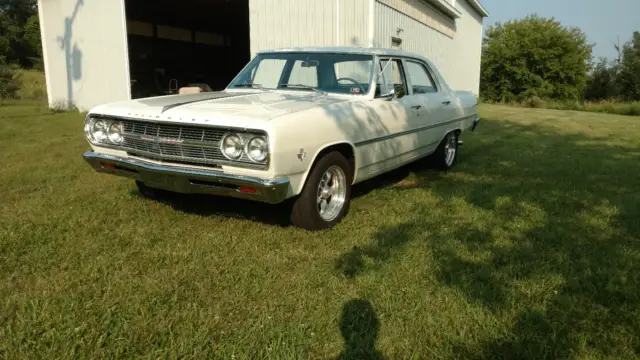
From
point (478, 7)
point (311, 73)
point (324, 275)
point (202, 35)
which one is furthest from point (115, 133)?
point (478, 7)

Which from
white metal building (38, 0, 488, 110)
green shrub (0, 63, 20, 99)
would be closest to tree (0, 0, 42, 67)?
green shrub (0, 63, 20, 99)

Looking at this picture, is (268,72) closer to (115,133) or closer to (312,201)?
(115,133)

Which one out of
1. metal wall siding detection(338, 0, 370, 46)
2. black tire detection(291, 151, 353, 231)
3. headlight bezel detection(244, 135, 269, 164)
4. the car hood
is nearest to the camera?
headlight bezel detection(244, 135, 269, 164)

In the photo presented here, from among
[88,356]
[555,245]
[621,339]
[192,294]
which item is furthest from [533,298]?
[88,356]

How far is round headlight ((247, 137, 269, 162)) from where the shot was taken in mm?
3338

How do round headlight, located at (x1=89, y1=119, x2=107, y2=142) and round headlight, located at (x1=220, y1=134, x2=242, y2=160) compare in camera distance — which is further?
round headlight, located at (x1=89, y1=119, x2=107, y2=142)

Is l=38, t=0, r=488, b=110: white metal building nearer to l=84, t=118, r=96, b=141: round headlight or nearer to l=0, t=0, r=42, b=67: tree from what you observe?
l=84, t=118, r=96, b=141: round headlight

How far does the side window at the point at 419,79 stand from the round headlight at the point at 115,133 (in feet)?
9.92

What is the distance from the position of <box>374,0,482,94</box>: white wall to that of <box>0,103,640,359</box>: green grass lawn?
21.8ft

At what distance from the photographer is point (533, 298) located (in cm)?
286

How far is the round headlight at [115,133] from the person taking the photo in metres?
3.93

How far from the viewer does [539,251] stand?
3586mm

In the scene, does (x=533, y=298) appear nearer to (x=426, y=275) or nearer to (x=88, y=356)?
(x=426, y=275)

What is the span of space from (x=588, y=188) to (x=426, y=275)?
Answer: 3.38 meters
